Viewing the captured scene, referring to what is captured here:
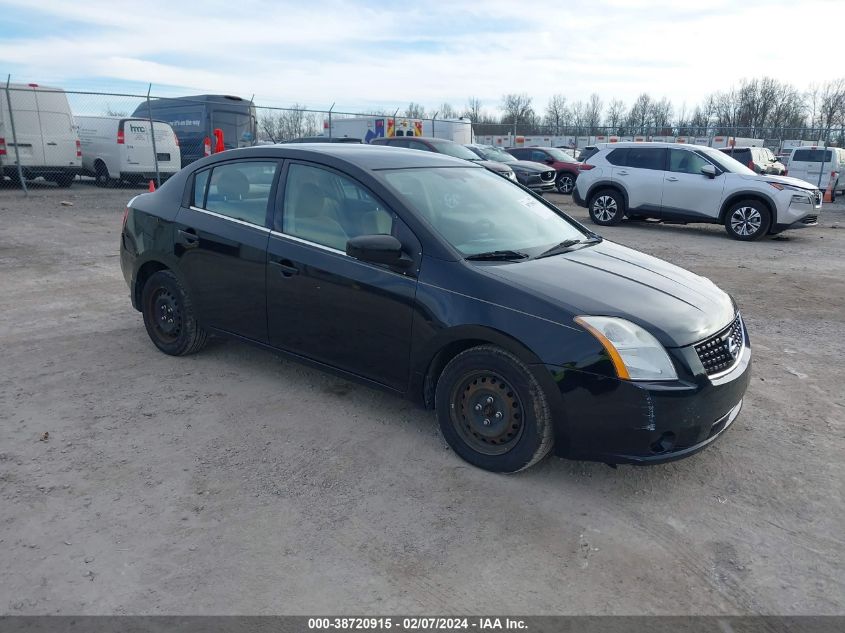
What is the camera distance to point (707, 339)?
3361 mm

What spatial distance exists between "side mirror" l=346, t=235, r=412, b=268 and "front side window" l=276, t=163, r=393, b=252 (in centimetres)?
18

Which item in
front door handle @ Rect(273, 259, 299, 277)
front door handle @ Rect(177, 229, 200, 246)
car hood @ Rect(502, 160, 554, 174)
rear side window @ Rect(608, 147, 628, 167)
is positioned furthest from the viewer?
car hood @ Rect(502, 160, 554, 174)

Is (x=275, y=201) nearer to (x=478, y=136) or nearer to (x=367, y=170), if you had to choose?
(x=367, y=170)

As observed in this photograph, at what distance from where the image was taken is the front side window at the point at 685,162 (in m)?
12.8

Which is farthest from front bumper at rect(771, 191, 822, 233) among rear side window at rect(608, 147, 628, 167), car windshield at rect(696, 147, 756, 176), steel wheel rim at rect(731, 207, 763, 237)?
rear side window at rect(608, 147, 628, 167)

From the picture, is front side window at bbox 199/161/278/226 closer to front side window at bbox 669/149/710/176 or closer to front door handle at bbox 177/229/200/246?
front door handle at bbox 177/229/200/246

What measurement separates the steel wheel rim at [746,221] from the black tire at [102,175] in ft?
51.9

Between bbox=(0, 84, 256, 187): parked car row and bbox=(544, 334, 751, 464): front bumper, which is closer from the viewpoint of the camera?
bbox=(544, 334, 751, 464): front bumper

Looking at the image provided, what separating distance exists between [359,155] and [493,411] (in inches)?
75.1

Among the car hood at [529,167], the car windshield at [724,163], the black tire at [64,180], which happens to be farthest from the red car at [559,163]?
the black tire at [64,180]

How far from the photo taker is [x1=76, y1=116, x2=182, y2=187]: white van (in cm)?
1762

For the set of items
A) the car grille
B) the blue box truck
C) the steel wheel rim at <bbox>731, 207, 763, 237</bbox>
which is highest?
the blue box truck

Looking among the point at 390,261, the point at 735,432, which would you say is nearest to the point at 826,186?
the point at 735,432

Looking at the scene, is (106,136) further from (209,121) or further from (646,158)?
(646,158)
